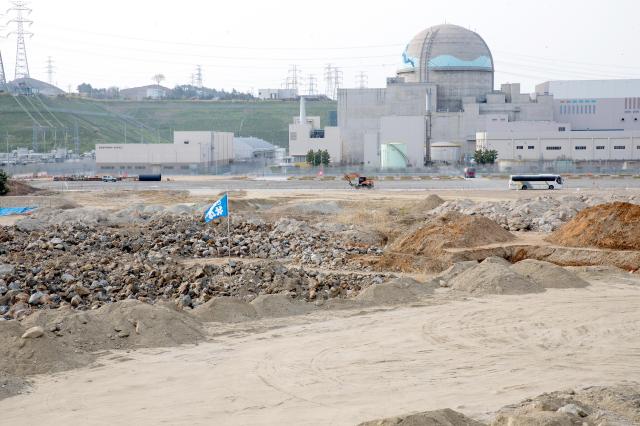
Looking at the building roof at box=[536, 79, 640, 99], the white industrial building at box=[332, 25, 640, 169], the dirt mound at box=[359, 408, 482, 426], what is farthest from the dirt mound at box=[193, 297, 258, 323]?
the building roof at box=[536, 79, 640, 99]

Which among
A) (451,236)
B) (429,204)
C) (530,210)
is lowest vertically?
(451,236)

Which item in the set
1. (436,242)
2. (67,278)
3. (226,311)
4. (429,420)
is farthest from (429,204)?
(429,420)

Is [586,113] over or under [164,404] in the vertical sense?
over

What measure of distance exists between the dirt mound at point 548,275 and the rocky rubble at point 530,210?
11913mm

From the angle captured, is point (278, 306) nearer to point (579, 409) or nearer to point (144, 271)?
point (144, 271)

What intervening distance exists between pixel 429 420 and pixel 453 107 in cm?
9665

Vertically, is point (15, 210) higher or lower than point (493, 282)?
higher

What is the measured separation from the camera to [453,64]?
10631 centimetres

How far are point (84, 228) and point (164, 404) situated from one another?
23.1 m

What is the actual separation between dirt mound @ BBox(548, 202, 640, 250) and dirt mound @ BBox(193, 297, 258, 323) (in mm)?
15930

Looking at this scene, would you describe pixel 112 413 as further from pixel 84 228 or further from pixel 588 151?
pixel 588 151

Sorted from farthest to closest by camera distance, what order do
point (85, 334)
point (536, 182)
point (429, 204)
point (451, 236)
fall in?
point (536, 182) < point (429, 204) < point (451, 236) < point (85, 334)

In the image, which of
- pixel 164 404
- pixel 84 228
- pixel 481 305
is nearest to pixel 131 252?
pixel 84 228

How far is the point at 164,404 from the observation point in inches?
574
